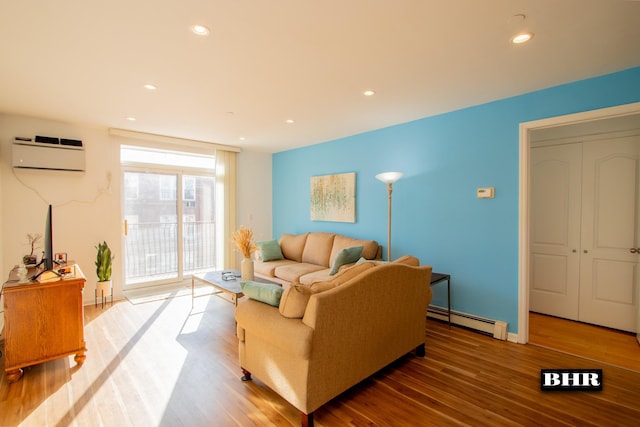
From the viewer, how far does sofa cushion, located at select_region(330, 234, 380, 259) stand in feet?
13.8

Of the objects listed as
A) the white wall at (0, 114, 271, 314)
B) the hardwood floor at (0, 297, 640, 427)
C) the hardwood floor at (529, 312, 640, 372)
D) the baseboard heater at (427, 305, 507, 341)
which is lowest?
the hardwood floor at (0, 297, 640, 427)

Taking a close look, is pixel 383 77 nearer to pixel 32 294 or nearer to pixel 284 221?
pixel 32 294

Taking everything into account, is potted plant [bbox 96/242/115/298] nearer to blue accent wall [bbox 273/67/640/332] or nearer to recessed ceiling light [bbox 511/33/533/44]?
blue accent wall [bbox 273/67/640/332]

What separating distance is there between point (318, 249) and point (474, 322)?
2.34 metres

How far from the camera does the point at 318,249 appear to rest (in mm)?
4832

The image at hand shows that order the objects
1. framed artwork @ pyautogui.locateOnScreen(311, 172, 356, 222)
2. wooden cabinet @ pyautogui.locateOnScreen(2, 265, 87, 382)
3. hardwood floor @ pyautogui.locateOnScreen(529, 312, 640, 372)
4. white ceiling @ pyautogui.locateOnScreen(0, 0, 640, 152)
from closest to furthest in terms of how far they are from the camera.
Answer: white ceiling @ pyautogui.locateOnScreen(0, 0, 640, 152), wooden cabinet @ pyautogui.locateOnScreen(2, 265, 87, 382), hardwood floor @ pyautogui.locateOnScreen(529, 312, 640, 372), framed artwork @ pyautogui.locateOnScreen(311, 172, 356, 222)

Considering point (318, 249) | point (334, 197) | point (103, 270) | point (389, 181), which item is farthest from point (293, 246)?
point (103, 270)

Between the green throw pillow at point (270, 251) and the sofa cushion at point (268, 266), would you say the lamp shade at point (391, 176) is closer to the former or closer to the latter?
the sofa cushion at point (268, 266)

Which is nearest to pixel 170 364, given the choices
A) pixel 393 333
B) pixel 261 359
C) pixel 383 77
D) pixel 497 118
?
pixel 261 359

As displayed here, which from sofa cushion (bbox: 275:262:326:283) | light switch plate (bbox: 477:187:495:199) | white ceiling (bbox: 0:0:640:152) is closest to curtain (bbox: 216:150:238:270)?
sofa cushion (bbox: 275:262:326:283)

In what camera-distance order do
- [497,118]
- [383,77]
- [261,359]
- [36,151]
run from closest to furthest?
1. [261,359]
2. [383,77]
3. [497,118]
4. [36,151]

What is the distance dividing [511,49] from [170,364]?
3720 mm

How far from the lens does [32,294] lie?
8.20 feet

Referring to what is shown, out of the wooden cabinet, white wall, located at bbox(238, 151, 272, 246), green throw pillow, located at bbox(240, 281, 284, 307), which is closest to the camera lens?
green throw pillow, located at bbox(240, 281, 284, 307)
